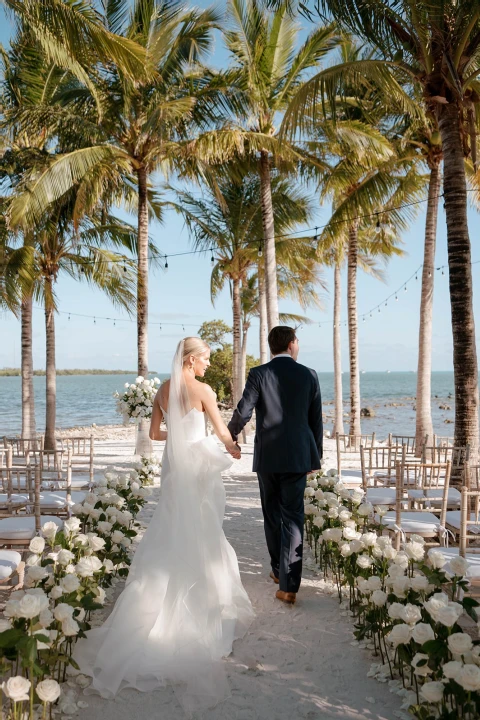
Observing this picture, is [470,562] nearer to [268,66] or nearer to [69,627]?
[69,627]

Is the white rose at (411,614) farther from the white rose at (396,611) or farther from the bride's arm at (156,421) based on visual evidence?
the bride's arm at (156,421)

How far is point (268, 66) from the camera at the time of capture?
1239 centimetres

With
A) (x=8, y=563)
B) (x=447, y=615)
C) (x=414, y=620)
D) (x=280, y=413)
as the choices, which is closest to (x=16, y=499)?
(x=8, y=563)

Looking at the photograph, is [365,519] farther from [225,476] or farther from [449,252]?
[225,476]

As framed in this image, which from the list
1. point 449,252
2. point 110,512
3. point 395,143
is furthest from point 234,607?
point 395,143

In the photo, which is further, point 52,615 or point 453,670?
point 52,615

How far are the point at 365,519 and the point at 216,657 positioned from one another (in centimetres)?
196

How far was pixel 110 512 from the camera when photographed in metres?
4.87

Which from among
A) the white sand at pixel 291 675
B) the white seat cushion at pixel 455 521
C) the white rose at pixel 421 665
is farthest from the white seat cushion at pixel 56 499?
the white rose at pixel 421 665

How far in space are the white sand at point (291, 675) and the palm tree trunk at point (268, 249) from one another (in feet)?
24.5

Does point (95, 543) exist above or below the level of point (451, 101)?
below

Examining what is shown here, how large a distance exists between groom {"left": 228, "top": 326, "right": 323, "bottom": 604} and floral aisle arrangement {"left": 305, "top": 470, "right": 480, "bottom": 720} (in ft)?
1.10

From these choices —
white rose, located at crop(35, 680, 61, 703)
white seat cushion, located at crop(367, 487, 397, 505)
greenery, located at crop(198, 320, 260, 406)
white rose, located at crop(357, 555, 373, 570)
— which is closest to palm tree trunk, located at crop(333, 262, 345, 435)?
white seat cushion, located at crop(367, 487, 397, 505)

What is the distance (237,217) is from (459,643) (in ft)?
52.8
